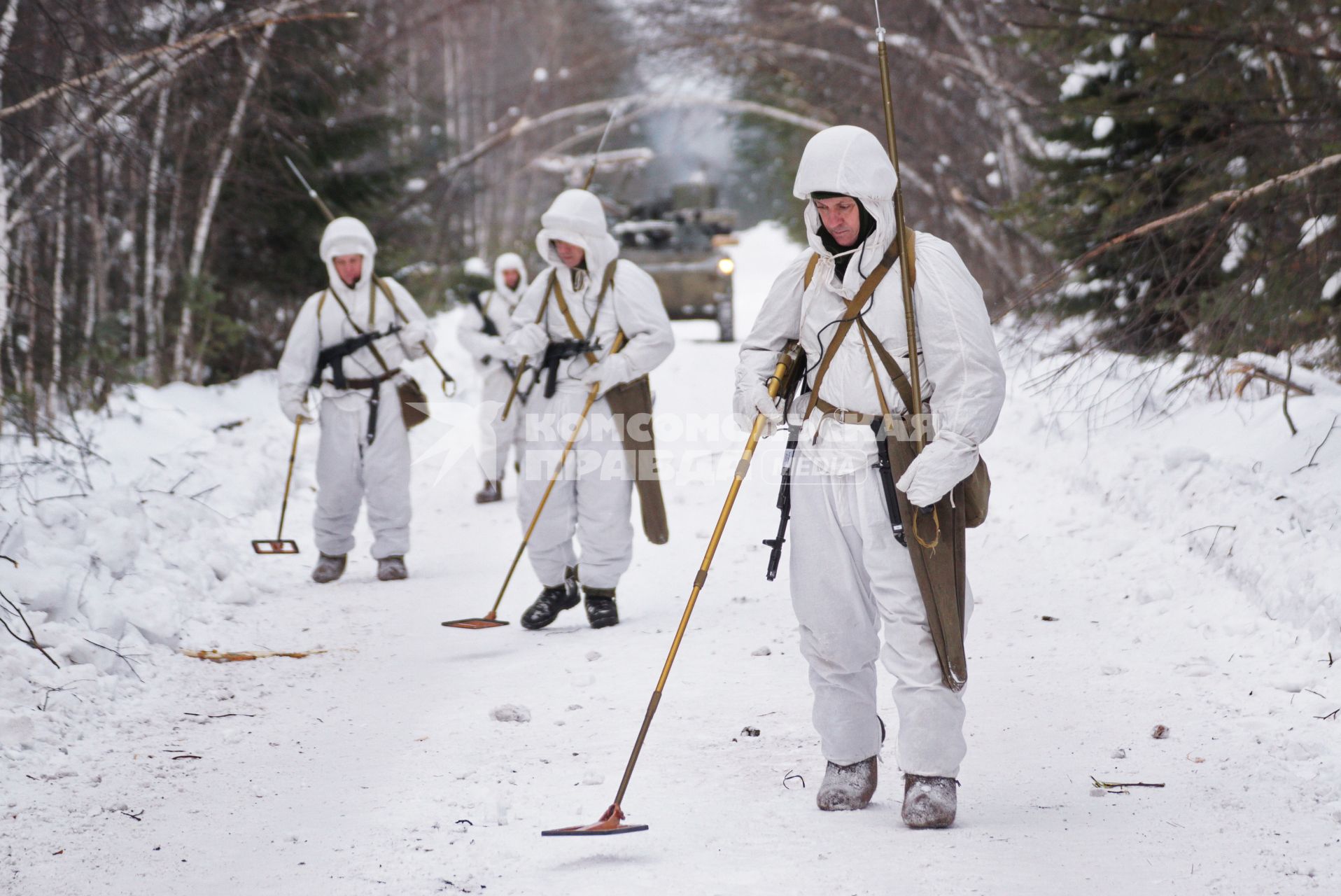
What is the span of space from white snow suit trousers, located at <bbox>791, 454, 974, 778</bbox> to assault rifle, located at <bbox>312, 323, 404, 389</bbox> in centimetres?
483

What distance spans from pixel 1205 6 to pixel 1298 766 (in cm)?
521

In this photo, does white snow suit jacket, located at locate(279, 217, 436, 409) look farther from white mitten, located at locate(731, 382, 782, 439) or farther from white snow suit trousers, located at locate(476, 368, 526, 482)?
white mitten, located at locate(731, 382, 782, 439)

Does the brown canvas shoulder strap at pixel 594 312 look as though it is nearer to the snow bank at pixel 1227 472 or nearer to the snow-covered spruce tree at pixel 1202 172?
Answer: the snow bank at pixel 1227 472

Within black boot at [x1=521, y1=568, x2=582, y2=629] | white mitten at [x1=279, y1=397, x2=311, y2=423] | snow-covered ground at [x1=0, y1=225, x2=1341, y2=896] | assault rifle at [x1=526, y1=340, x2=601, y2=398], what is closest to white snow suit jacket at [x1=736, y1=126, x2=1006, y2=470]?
snow-covered ground at [x1=0, y1=225, x2=1341, y2=896]

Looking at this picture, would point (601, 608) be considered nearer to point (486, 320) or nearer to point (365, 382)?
point (365, 382)

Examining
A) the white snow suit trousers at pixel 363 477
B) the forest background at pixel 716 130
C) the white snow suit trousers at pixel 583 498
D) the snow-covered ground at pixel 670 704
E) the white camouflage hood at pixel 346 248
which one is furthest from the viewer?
the white camouflage hood at pixel 346 248

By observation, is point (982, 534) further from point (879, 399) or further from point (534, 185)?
point (534, 185)

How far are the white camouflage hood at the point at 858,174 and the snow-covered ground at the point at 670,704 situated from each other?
181 cm

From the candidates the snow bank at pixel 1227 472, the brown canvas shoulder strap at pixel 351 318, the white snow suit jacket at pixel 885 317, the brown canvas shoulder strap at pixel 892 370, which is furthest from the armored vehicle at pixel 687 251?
the brown canvas shoulder strap at pixel 892 370

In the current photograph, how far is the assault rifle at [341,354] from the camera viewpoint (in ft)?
27.6

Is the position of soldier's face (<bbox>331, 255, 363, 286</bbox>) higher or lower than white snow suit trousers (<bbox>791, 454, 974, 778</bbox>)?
higher

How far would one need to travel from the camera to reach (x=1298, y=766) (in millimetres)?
4270

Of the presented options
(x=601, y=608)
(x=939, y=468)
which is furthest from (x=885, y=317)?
(x=601, y=608)

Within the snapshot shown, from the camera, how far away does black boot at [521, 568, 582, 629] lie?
6.96 metres
